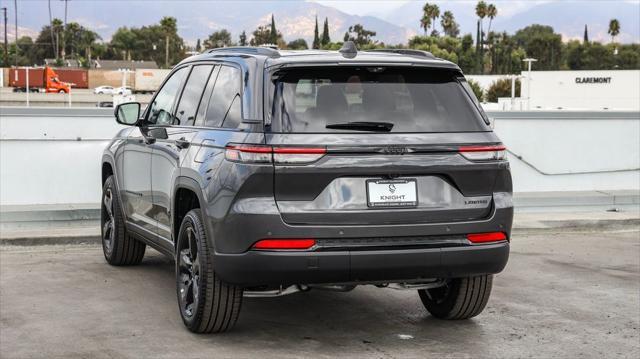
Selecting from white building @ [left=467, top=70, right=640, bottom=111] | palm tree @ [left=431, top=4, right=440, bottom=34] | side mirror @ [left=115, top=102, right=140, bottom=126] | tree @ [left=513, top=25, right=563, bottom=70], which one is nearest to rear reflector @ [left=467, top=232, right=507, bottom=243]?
side mirror @ [left=115, top=102, right=140, bottom=126]

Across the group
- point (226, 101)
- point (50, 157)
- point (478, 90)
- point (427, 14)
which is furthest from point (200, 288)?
point (427, 14)

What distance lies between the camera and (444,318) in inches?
283

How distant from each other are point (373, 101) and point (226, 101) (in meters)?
1.03

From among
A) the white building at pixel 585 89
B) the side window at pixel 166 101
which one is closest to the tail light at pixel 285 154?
the side window at pixel 166 101

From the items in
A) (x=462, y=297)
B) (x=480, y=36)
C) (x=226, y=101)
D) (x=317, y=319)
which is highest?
(x=480, y=36)

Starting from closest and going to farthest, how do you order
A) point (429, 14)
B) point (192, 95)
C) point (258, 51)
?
point (258, 51) < point (192, 95) < point (429, 14)

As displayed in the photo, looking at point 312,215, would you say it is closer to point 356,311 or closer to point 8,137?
point 356,311

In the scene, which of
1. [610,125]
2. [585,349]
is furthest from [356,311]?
[610,125]

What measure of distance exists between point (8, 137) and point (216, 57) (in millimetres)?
7449

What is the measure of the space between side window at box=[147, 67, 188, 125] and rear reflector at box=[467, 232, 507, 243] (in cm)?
261

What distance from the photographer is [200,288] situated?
6312mm

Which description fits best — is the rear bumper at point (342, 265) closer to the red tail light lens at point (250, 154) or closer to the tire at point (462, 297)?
the red tail light lens at point (250, 154)

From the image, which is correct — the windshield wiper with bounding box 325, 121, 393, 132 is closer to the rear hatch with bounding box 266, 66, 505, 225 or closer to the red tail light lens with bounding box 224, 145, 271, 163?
the rear hatch with bounding box 266, 66, 505, 225

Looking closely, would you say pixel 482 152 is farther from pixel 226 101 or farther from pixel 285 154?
pixel 226 101
